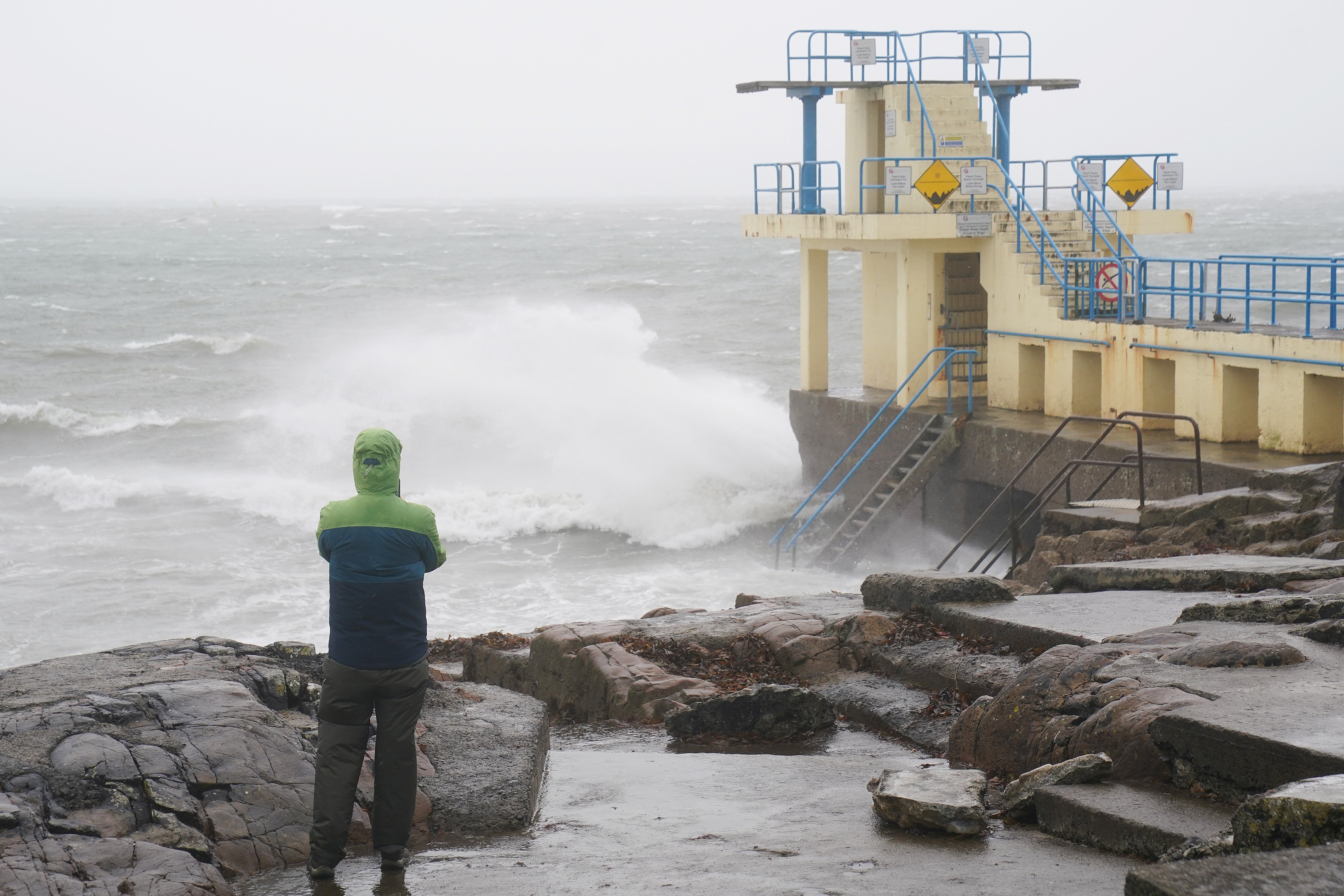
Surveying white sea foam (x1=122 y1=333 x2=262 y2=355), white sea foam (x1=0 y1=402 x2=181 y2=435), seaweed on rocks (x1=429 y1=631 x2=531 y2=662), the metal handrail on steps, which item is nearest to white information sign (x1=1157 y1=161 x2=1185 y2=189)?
the metal handrail on steps

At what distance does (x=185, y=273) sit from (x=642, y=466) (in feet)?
209

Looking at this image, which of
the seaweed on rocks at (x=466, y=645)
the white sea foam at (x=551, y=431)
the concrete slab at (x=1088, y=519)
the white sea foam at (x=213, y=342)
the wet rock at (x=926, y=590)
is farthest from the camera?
the white sea foam at (x=213, y=342)

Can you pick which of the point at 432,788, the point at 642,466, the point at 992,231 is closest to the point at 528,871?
the point at 432,788

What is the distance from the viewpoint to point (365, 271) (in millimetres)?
82250

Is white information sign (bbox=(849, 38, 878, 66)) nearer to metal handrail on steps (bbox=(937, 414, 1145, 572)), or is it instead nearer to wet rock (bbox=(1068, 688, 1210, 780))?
metal handrail on steps (bbox=(937, 414, 1145, 572))

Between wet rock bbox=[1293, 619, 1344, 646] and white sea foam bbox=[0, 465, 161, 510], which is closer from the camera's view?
wet rock bbox=[1293, 619, 1344, 646]

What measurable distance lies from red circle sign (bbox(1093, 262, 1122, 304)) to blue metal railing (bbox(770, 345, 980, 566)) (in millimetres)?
1809

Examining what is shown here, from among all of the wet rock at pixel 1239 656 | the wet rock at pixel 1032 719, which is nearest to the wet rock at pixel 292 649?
the wet rock at pixel 1032 719

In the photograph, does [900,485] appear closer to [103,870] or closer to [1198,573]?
[1198,573]

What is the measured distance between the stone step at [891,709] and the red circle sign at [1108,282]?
9.93m

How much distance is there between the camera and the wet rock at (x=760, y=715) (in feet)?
24.5

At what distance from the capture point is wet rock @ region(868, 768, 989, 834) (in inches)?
200

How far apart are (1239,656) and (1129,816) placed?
1.58m

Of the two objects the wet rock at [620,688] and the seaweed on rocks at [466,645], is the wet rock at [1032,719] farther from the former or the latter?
the seaweed on rocks at [466,645]
